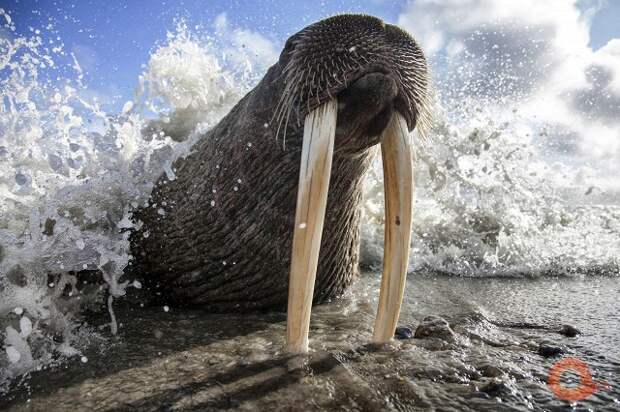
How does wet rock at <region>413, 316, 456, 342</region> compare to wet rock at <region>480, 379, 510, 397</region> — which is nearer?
wet rock at <region>480, 379, 510, 397</region>

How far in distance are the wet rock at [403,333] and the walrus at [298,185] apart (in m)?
0.21

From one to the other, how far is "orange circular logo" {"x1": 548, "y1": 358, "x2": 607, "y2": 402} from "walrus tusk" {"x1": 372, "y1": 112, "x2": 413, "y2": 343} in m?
0.70

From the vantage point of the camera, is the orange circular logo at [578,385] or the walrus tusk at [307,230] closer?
the orange circular logo at [578,385]

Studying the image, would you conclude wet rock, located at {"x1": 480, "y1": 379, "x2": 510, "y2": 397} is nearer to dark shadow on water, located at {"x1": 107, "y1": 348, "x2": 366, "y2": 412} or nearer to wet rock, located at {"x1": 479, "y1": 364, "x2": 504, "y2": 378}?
wet rock, located at {"x1": 479, "y1": 364, "x2": 504, "y2": 378}

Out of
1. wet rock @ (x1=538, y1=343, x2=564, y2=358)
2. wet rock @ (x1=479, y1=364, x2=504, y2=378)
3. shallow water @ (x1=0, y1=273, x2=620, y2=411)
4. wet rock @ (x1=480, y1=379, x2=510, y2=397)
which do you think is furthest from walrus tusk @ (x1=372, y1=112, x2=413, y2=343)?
wet rock @ (x1=538, y1=343, x2=564, y2=358)

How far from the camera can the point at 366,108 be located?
2146 millimetres

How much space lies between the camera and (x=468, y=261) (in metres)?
5.45

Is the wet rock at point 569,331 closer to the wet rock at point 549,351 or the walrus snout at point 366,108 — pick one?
the wet rock at point 549,351

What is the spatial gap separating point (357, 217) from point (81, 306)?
1.85 metres

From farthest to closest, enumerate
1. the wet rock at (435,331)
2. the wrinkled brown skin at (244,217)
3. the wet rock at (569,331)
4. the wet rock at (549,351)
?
the wrinkled brown skin at (244,217) < the wet rock at (569,331) < the wet rock at (435,331) < the wet rock at (549,351)

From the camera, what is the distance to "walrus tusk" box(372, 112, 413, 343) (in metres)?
2.25

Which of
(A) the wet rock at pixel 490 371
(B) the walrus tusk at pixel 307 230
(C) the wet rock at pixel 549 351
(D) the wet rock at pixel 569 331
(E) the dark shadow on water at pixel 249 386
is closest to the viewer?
(E) the dark shadow on water at pixel 249 386

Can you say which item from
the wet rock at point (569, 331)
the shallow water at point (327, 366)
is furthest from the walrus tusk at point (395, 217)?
the wet rock at point (569, 331)

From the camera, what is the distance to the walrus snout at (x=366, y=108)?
2094 mm
